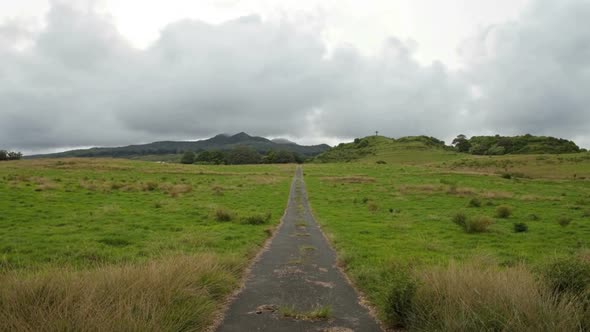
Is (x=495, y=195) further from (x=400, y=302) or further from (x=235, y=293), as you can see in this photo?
(x=235, y=293)

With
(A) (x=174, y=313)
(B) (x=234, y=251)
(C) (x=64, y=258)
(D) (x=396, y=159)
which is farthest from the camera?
(D) (x=396, y=159)

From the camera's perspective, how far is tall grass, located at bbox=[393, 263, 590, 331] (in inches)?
210

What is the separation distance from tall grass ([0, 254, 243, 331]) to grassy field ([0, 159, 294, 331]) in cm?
2

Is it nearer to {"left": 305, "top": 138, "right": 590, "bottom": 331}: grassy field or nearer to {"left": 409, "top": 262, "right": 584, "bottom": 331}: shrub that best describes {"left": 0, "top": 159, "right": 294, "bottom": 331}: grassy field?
{"left": 305, "top": 138, "right": 590, "bottom": 331}: grassy field

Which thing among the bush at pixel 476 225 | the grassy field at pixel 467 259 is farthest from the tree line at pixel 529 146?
the bush at pixel 476 225

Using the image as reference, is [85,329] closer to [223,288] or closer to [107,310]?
[107,310]

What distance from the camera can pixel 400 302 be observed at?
7277 millimetres

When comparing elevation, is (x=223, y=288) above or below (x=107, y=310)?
below

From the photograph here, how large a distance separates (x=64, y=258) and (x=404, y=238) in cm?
1495

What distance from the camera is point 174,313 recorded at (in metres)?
6.62

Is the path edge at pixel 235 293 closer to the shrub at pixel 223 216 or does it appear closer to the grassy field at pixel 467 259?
the grassy field at pixel 467 259

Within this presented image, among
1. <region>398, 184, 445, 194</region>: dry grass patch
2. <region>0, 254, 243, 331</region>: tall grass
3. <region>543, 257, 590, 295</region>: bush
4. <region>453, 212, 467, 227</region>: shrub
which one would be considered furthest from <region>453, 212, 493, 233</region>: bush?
<region>398, 184, 445, 194</region>: dry grass patch

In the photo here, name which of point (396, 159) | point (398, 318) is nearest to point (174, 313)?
point (398, 318)

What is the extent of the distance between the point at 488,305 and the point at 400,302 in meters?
1.79
